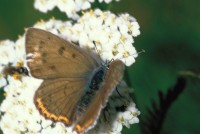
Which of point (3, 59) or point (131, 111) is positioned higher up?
point (3, 59)

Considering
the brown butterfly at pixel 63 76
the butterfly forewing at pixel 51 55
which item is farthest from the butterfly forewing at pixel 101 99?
the butterfly forewing at pixel 51 55

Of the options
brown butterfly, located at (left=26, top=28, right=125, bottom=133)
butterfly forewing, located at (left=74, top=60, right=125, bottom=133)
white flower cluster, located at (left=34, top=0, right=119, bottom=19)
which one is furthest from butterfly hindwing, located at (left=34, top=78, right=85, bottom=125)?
white flower cluster, located at (left=34, top=0, right=119, bottom=19)

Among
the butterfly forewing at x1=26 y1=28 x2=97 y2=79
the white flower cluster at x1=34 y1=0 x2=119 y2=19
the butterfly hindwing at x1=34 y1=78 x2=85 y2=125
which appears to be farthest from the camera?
the white flower cluster at x1=34 y1=0 x2=119 y2=19

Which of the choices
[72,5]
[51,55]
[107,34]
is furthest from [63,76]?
[72,5]

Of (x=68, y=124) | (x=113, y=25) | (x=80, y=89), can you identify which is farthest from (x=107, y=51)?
(x=68, y=124)

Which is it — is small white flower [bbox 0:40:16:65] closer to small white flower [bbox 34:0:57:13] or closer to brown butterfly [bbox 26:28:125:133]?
small white flower [bbox 34:0:57:13]

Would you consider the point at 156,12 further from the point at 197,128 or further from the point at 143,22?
the point at 197,128

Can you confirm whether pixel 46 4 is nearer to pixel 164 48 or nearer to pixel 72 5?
pixel 72 5
